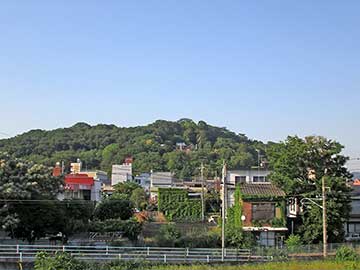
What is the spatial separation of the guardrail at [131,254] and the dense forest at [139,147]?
225 ft

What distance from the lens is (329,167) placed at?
40.8 m

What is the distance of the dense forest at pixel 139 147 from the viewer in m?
121

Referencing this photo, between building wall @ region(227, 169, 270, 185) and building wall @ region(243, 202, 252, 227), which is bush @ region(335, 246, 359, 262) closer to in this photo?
building wall @ region(243, 202, 252, 227)

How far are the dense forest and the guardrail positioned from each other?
68602 mm

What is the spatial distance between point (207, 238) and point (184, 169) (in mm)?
87070

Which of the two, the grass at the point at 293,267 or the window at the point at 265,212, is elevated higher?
the window at the point at 265,212

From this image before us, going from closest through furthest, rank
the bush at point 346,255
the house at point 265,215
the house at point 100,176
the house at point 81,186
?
the bush at point 346,255, the house at point 265,215, the house at point 81,186, the house at point 100,176

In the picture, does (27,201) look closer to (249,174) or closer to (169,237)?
(169,237)

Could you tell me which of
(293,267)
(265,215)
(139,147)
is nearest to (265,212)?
(265,215)

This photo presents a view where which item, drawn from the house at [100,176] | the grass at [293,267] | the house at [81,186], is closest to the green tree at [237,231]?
the grass at [293,267]

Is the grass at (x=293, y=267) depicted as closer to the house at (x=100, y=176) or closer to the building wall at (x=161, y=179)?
the house at (x=100, y=176)

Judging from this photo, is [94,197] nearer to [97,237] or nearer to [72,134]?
[97,237]

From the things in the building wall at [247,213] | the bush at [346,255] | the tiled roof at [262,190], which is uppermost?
the tiled roof at [262,190]

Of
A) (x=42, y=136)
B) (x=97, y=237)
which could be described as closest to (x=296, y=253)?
(x=97, y=237)
